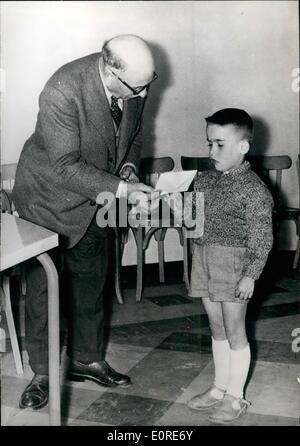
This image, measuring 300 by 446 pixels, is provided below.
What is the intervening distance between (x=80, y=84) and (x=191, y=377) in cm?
139

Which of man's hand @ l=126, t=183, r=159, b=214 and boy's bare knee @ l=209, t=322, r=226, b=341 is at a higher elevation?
man's hand @ l=126, t=183, r=159, b=214

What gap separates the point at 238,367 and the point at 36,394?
32.7 inches

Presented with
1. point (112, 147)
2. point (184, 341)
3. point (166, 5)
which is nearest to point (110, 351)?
point (184, 341)

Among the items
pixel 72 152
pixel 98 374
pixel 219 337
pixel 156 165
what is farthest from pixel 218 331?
pixel 156 165

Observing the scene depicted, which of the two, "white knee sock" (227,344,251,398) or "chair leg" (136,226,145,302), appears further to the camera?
"chair leg" (136,226,145,302)

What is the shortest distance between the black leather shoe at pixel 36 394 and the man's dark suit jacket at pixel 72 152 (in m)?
0.57

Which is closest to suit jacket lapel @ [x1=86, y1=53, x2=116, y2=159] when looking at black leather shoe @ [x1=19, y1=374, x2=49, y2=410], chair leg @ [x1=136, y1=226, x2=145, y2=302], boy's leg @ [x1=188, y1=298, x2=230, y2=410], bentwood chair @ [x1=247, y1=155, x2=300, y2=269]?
boy's leg @ [x1=188, y1=298, x2=230, y2=410]

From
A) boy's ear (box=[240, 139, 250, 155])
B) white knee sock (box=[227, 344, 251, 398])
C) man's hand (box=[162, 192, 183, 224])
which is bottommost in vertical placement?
white knee sock (box=[227, 344, 251, 398])

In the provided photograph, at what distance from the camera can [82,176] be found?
86.0 inches

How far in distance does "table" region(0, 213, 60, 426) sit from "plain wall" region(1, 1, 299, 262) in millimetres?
2716

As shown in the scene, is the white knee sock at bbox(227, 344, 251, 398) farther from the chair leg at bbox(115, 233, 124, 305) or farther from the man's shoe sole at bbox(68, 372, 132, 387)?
the chair leg at bbox(115, 233, 124, 305)

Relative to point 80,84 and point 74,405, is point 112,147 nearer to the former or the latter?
point 80,84

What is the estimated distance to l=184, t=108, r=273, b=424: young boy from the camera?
1.99m

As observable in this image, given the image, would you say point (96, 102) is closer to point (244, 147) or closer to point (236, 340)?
point (244, 147)
